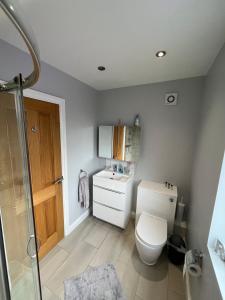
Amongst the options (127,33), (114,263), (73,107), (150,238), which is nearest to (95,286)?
(114,263)

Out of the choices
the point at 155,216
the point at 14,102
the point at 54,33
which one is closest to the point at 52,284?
the point at 155,216

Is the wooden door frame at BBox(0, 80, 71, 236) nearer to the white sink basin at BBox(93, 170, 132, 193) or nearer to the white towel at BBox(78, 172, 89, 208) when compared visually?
the white towel at BBox(78, 172, 89, 208)

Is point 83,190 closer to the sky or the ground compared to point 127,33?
closer to the ground

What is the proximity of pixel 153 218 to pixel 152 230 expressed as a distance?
0.22 m

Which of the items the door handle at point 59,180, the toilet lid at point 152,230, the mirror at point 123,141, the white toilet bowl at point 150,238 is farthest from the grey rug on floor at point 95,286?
the mirror at point 123,141

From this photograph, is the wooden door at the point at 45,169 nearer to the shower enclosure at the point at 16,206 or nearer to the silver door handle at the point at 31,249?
the shower enclosure at the point at 16,206

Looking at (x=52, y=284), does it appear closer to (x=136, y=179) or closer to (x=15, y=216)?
(x=15, y=216)

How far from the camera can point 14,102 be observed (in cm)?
78

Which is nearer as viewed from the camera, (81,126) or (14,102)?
(14,102)

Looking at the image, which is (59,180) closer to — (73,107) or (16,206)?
(16,206)

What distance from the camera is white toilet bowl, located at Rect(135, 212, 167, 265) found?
1.43 meters

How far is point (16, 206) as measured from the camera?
0.99 metres

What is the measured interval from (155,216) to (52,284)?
1.41 metres

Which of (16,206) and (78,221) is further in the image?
(78,221)
